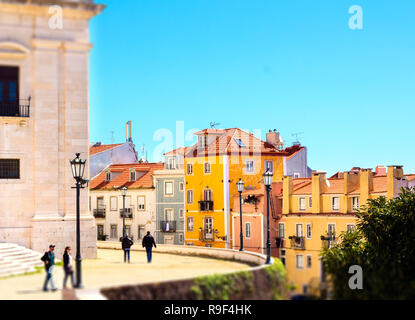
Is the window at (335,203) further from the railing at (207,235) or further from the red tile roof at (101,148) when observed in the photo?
the red tile roof at (101,148)

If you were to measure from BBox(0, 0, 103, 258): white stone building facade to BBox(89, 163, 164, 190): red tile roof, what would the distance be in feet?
121

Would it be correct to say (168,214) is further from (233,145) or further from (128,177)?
(233,145)

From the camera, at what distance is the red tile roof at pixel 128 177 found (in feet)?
219

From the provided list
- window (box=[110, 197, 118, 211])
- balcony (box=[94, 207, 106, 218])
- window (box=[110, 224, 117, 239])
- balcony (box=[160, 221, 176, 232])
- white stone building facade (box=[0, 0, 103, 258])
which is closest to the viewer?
white stone building facade (box=[0, 0, 103, 258])

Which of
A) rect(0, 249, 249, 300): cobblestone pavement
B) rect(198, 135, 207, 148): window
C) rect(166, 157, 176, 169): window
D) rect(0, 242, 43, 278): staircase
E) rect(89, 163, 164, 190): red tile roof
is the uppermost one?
rect(198, 135, 207, 148): window

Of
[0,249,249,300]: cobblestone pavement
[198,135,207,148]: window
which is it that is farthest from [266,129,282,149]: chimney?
[0,249,249,300]: cobblestone pavement

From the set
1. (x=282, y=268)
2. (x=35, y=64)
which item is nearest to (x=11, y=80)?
(x=35, y=64)

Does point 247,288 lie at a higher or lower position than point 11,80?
lower

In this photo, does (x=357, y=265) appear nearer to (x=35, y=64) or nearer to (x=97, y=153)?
(x=35, y=64)

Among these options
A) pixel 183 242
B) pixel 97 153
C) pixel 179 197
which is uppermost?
pixel 97 153

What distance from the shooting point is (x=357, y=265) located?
31.8m

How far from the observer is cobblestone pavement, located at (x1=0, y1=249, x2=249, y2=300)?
61.7 ft

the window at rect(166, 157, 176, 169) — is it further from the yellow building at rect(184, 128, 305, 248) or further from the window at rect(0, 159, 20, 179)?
the window at rect(0, 159, 20, 179)
